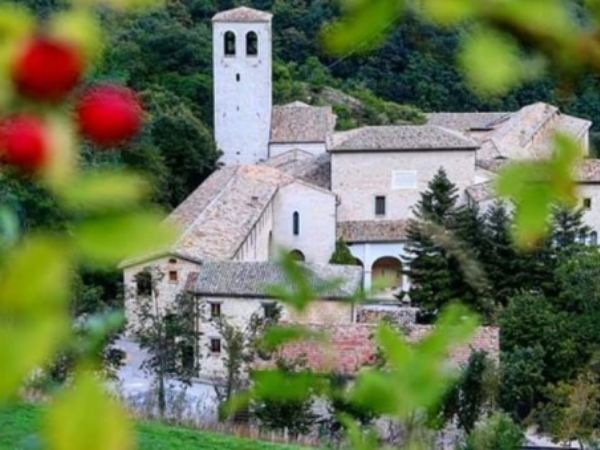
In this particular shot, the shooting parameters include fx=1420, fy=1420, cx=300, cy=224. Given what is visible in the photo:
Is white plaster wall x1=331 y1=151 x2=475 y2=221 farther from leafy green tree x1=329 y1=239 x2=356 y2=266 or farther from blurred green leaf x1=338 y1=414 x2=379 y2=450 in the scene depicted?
blurred green leaf x1=338 y1=414 x2=379 y2=450

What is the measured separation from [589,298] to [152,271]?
4.85 m

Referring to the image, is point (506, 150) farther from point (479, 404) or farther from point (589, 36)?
point (589, 36)

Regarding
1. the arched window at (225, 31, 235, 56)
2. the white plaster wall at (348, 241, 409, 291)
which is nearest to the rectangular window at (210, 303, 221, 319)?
the white plaster wall at (348, 241, 409, 291)

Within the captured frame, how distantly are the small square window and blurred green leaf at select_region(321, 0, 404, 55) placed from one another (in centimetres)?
1492

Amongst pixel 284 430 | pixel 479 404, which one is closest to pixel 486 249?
pixel 479 404

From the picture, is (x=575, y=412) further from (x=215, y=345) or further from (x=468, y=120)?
(x=468, y=120)

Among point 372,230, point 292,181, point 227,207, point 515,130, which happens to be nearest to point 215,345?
point 227,207

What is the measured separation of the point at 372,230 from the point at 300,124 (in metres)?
4.11

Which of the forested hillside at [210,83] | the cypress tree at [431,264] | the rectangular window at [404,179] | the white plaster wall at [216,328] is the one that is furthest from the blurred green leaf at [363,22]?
the rectangular window at [404,179]

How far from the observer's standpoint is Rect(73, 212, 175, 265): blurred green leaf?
50 centimetres

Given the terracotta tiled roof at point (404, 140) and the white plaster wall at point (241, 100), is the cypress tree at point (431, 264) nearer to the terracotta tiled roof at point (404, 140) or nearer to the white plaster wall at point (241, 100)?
the terracotta tiled roof at point (404, 140)

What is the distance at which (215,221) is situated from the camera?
18688 mm

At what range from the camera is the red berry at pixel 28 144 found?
1.61ft

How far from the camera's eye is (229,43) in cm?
2481
